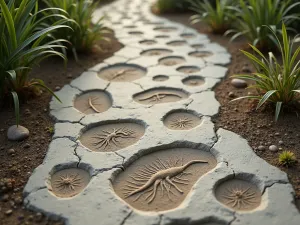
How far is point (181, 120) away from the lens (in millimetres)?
2189

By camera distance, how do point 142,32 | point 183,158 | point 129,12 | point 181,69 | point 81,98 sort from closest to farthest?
point 183,158 < point 81,98 < point 181,69 < point 142,32 < point 129,12

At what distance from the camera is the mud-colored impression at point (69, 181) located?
1.62 metres

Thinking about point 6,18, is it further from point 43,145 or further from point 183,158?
point 183,158

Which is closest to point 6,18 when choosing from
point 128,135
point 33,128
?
point 33,128

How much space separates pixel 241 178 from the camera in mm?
1683

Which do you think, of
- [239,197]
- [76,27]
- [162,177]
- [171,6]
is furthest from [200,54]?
[171,6]

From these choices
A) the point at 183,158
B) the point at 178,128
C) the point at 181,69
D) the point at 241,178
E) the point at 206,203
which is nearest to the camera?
the point at 206,203

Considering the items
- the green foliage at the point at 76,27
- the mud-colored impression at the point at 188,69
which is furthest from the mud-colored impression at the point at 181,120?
the green foliage at the point at 76,27

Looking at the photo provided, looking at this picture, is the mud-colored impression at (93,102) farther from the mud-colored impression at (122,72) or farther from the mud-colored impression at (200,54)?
the mud-colored impression at (200,54)

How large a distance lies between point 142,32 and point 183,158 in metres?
2.65

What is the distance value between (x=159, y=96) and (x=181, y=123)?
43cm

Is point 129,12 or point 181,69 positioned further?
point 129,12

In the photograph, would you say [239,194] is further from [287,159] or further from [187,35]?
[187,35]

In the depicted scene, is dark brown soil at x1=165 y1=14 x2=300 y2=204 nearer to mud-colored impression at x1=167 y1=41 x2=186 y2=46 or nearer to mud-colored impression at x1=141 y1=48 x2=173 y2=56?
mud-colored impression at x1=141 y1=48 x2=173 y2=56
